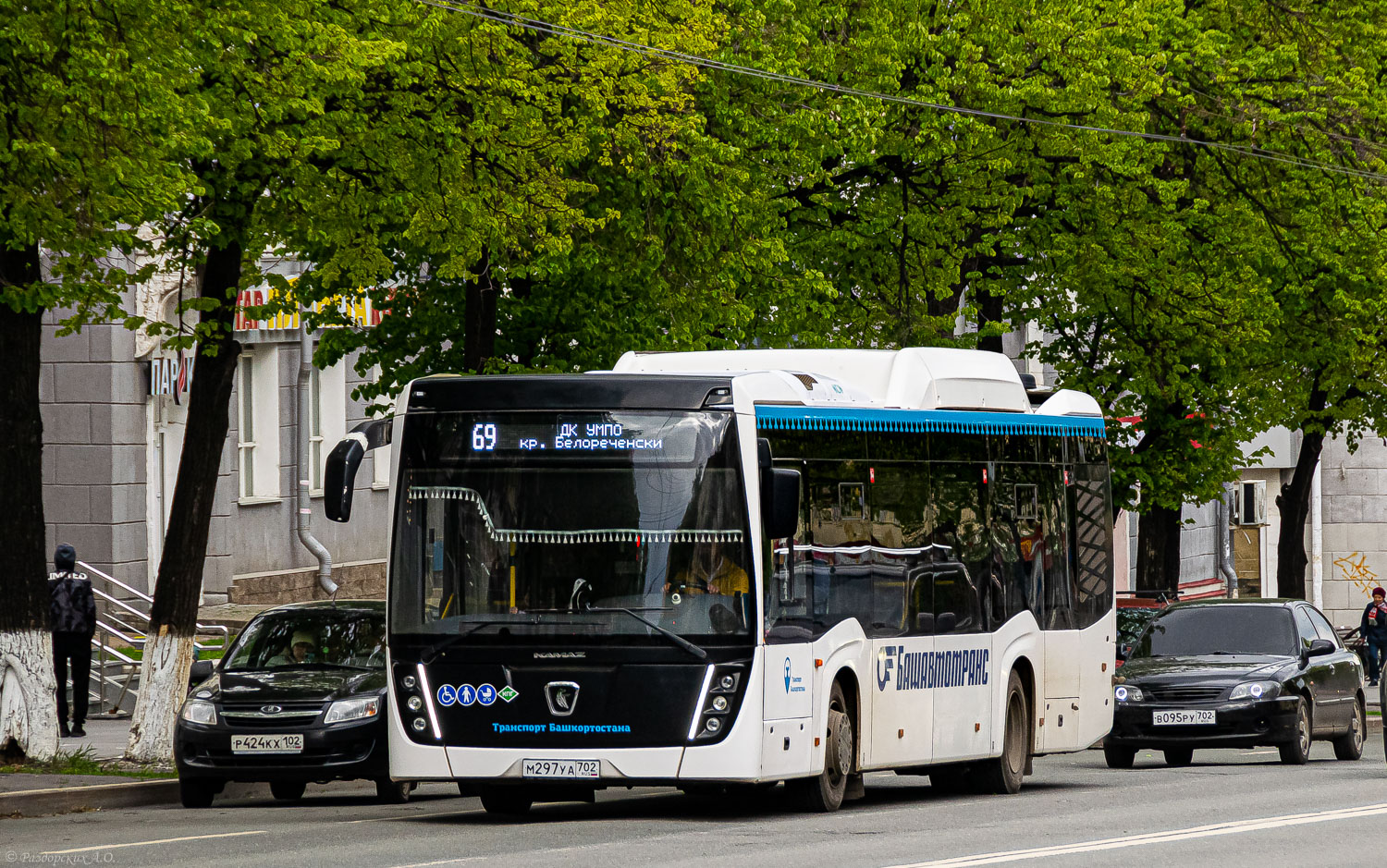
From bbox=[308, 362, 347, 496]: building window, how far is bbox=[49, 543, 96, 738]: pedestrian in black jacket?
48.8ft

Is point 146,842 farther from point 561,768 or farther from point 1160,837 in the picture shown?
point 1160,837

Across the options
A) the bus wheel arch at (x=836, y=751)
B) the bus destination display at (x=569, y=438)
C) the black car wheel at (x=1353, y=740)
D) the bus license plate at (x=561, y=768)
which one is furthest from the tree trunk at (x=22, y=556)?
the black car wheel at (x=1353, y=740)

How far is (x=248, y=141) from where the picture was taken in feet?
54.9

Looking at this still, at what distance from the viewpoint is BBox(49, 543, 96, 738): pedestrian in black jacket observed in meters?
22.3

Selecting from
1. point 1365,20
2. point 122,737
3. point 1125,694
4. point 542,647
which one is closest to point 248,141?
point 542,647

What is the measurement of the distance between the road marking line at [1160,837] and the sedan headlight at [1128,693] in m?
6.31

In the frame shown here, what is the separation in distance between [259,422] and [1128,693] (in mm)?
18753

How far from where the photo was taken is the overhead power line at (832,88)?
1906 centimetres

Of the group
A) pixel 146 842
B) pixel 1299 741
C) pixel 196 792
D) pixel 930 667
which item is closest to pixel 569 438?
pixel 146 842

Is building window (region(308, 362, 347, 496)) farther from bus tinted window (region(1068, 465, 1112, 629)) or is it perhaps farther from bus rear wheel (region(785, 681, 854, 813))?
bus rear wheel (region(785, 681, 854, 813))

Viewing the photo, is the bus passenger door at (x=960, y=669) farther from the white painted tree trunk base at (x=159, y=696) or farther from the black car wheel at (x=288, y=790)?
the white painted tree trunk base at (x=159, y=696)

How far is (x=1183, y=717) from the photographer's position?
2050cm

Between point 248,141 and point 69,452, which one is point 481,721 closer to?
point 248,141

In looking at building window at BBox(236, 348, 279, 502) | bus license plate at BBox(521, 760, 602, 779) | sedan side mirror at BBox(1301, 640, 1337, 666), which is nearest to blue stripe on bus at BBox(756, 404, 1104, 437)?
bus license plate at BBox(521, 760, 602, 779)
